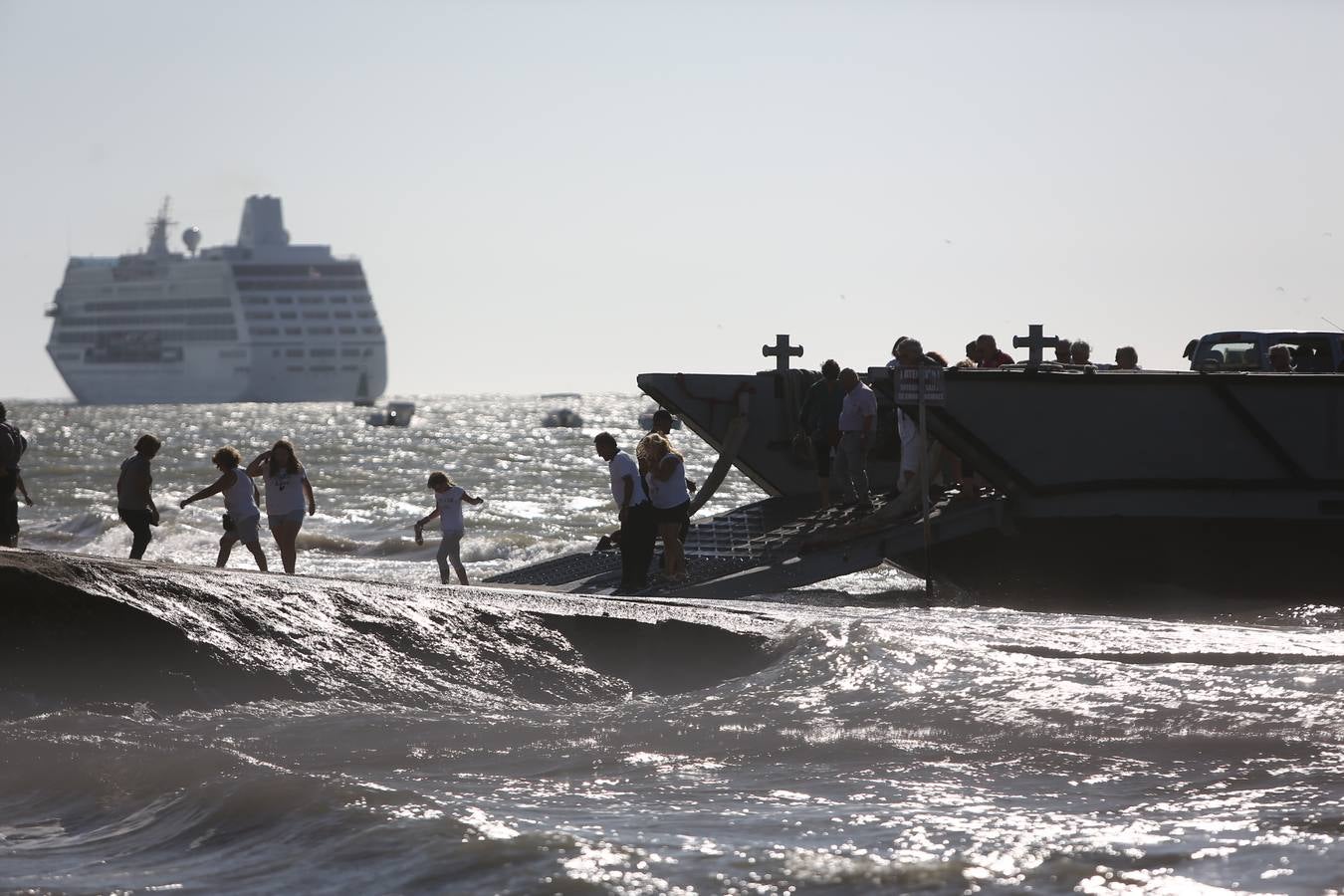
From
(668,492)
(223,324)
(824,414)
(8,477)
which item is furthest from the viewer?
(223,324)

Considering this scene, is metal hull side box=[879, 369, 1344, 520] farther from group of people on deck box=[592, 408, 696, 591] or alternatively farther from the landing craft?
group of people on deck box=[592, 408, 696, 591]

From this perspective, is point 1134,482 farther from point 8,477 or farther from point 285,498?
point 8,477

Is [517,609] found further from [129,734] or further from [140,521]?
[140,521]

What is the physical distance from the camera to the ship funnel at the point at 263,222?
14512 centimetres

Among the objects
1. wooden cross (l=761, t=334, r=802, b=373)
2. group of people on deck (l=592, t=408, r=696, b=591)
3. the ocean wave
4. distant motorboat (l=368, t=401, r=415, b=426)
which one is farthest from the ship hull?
the ocean wave

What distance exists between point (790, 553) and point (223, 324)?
133m

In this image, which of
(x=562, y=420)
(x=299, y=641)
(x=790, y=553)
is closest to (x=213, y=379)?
(x=562, y=420)

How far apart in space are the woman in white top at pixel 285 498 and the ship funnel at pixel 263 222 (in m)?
136

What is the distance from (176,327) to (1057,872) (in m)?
143

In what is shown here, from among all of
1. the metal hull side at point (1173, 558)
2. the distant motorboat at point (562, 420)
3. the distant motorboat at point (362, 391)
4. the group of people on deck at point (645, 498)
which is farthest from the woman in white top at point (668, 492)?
the distant motorboat at point (362, 391)

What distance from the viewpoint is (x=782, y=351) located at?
16.8 metres

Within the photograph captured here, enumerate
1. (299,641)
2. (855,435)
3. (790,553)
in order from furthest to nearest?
(855,435) < (790,553) < (299,641)

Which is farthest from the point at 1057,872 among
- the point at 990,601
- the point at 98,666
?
the point at 990,601

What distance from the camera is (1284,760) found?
236 inches
